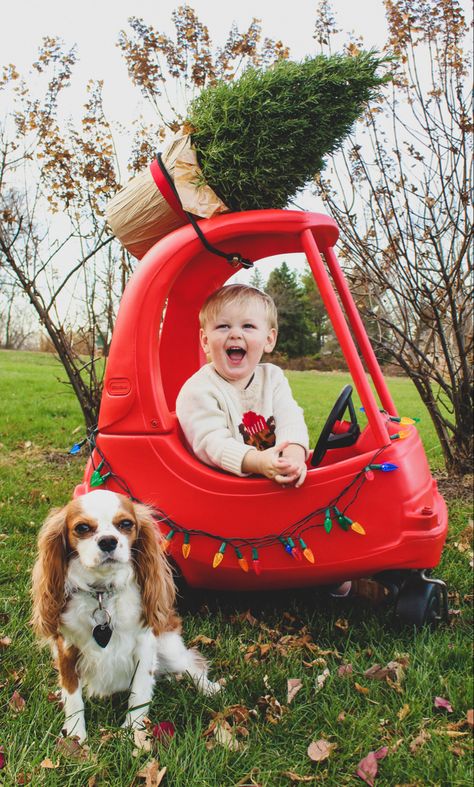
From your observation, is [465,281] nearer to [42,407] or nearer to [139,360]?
[139,360]

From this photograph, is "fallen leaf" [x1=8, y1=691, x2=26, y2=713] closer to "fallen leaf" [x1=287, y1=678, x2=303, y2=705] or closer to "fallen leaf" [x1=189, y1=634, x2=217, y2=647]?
"fallen leaf" [x1=189, y1=634, x2=217, y2=647]

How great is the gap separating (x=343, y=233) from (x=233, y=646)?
3197 millimetres

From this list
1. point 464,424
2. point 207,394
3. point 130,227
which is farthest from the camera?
point 464,424

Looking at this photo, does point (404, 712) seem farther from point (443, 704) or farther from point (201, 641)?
point (201, 641)

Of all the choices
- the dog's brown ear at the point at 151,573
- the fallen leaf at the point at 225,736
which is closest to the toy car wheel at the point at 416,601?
the fallen leaf at the point at 225,736

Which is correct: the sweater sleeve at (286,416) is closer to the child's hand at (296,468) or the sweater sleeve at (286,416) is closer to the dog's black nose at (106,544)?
the child's hand at (296,468)

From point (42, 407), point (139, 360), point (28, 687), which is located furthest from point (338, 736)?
point (42, 407)

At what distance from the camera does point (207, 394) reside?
2623 mm

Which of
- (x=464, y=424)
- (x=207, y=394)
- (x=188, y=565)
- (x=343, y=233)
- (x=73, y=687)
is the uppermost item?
(x=343, y=233)

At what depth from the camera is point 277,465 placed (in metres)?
2.35

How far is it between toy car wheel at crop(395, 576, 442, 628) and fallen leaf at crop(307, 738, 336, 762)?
711 mm

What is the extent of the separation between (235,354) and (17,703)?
1609 millimetres

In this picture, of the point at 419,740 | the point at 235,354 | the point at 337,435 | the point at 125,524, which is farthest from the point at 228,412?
the point at 419,740

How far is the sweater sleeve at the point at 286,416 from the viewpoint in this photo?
264cm
